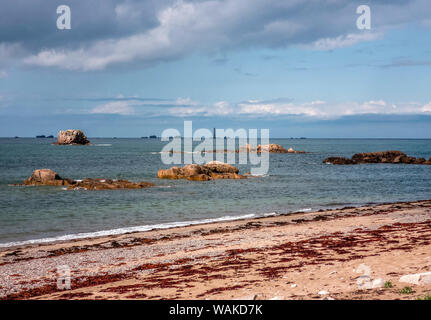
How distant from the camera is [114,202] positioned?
34281mm

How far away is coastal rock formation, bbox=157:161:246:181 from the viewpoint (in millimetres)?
53500

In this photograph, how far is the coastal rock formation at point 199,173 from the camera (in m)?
53.5

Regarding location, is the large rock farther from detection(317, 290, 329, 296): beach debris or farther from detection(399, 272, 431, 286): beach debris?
detection(399, 272, 431, 286): beach debris

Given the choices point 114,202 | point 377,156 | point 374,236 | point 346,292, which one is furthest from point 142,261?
point 377,156

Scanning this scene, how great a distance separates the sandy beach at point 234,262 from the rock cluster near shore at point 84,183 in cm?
2184

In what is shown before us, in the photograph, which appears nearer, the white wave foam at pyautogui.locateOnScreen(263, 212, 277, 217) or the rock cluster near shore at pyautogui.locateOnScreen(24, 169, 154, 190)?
the white wave foam at pyautogui.locateOnScreen(263, 212, 277, 217)

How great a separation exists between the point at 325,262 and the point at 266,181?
3980cm

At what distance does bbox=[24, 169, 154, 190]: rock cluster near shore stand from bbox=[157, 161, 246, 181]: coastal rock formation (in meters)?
8.31

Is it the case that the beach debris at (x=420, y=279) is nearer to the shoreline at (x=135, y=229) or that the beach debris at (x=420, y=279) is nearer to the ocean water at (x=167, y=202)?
the shoreline at (x=135, y=229)

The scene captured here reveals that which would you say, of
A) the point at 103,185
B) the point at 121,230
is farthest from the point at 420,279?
the point at 103,185

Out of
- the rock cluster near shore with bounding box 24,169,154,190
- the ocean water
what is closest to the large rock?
the rock cluster near shore with bounding box 24,169,154,190

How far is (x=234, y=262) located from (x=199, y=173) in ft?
132

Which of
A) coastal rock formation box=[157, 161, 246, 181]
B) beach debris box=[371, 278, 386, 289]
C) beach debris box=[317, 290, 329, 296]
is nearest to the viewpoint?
beach debris box=[317, 290, 329, 296]
